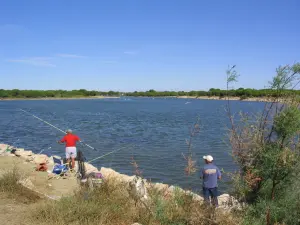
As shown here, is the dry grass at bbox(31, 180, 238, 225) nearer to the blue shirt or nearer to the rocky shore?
the rocky shore

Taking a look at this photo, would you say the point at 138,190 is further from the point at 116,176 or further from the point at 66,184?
the point at 66,184

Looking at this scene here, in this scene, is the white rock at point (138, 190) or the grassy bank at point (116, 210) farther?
the white rock at point (138, 190)

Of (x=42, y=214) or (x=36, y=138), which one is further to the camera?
(x=36, y=138)

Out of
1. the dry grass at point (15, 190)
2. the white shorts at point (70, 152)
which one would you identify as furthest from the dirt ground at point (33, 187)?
the white shorts at point (70, 152)

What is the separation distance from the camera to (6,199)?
8047 millimetres

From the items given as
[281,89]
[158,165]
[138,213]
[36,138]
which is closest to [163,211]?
[138,213]

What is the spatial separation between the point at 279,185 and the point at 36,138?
23896mm

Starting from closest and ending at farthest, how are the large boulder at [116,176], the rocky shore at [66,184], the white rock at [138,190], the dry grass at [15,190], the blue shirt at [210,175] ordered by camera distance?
the white rock at [138,190], the rocky shore at [66,184], the dry grass at [15,190], the large boulder at [116,176], the blue shirt at [210,175]

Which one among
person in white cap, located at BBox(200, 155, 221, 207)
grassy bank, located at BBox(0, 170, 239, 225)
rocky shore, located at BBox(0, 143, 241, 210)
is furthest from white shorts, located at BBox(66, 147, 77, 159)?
person in white cap, located at BBox(200, 155, 221, 207)

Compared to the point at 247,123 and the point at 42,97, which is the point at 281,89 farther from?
the point at 42,97

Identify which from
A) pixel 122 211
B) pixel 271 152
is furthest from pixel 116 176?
pixel 271 152

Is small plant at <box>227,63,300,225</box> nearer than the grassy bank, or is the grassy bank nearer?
the grassy bank

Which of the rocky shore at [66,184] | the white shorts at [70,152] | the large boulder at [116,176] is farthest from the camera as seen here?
the white shorts at [70,152]

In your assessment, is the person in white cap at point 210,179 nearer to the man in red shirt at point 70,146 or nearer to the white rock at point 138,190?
the white rock at point 138,190
